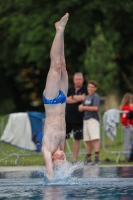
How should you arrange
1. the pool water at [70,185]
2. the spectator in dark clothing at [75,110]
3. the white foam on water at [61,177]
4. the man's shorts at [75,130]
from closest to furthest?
the pool water at [70,185] < the white foam on water at [61,177] < the spectator in dark clothing at [75,110] < the man's shorts at [75,130]

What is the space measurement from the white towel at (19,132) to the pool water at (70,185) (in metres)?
5.34

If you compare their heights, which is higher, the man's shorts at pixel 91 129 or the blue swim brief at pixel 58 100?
the man's shorts at pixel 91 129

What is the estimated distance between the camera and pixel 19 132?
61.0 ft

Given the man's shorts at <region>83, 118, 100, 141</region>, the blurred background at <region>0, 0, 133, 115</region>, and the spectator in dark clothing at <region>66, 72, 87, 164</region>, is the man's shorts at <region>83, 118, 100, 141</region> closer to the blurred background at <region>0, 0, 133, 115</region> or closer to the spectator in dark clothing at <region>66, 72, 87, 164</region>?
the spectator in dark clothing at <region>66, 72, 87, 164</region>

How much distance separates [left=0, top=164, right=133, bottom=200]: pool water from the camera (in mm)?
8961

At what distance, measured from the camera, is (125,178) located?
11336 millimetres

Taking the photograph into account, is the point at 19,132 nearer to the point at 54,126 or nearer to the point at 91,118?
the point at 91,118

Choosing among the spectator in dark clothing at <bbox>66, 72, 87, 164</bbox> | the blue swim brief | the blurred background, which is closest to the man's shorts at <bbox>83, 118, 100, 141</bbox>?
the spectator in dark clothing at <bbox>66, 72, 87, 164</bbox>

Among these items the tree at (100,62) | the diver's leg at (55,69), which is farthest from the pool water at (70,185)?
the tree at (100,62)

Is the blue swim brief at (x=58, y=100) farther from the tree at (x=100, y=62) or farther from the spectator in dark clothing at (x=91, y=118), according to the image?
the tree at (x=100, y=62)

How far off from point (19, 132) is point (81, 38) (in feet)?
49.6

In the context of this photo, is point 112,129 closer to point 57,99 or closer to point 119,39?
point 57,99

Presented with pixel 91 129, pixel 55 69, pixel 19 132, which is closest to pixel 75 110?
pixel 91 129

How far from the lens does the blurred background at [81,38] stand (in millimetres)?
31406
